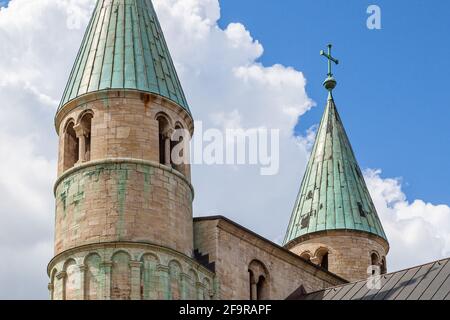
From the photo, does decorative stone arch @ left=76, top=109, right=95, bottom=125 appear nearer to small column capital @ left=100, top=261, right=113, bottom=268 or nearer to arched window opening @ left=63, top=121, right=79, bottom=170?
arched window opening @ left=63, top=121, right=79, bottom=170

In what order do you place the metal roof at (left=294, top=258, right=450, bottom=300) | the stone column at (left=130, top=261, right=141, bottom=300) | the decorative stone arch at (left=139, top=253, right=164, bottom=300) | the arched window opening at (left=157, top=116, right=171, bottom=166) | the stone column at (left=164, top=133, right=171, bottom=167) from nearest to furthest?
the stone column at (left=130, top=261, right=141, bottom=300)
the decorative stone arch at (left=139, top=253, right=164, bottom=300)
the metal roof at (left=294, top=258, right=450, bottom=300)
the stone column at (left=164, top=133, right=171, bottom=167)
the arched window opening at (left=157, top=116, right=171, bottom=166)

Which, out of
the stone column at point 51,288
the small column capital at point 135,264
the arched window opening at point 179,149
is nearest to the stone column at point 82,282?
the small column capital at point 135,264

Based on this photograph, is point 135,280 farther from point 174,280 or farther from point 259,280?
point 259,280

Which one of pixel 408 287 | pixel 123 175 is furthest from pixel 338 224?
pixel 123 175

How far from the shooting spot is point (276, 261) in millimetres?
45062

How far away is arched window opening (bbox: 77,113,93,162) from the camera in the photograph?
4100 cm

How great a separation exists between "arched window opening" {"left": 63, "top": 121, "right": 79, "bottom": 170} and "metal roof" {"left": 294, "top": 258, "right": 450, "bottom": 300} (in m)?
10.0

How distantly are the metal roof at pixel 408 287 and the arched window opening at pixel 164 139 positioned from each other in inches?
304

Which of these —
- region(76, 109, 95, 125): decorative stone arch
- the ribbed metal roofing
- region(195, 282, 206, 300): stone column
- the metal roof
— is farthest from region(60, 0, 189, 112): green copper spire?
the ribbed metal roofing

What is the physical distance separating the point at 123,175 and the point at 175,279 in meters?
3.72

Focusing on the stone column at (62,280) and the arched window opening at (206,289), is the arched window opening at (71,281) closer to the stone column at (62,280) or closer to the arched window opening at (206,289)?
the stone column at (62,280)

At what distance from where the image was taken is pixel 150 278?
3838cm

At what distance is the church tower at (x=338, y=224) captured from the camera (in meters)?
54.9
